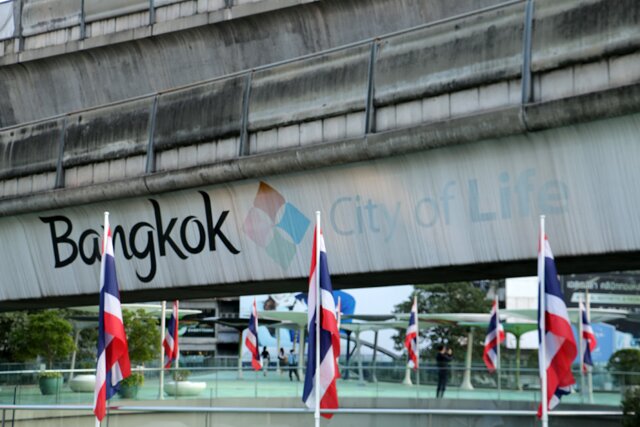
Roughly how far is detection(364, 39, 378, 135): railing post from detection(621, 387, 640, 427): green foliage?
564 centimetres

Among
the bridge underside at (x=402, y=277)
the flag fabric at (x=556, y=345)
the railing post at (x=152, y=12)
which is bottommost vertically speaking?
the flag fabric at (x=556, y=345)

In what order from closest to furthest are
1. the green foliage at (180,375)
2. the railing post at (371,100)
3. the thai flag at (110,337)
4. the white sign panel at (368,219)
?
the white sign panel at (368,219) → the railing post at (371,100) → the thai flag at (110,337) → the green foliage at (180,375)

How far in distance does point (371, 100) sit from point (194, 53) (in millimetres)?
8443

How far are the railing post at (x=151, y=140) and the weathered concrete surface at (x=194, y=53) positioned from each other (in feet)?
12.2

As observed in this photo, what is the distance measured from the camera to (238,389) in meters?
28.3

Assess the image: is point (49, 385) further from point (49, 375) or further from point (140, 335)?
point (140, 335)

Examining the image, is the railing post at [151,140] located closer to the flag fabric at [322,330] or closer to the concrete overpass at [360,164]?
the concrete overpass at [360,164]

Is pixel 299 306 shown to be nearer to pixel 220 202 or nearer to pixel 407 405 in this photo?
pixel 407 405

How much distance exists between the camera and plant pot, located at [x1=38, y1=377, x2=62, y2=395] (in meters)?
24.9

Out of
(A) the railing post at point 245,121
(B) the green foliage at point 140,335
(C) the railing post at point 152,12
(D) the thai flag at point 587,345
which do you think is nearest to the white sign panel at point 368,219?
(A) the railing post at point 245,121

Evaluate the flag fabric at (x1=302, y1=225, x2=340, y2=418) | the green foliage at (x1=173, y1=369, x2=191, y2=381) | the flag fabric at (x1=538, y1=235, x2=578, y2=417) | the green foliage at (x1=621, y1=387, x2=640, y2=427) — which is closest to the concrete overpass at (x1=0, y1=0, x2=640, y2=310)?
the flag fabric at (x1=538, y1=235, x2=578, y2=417)

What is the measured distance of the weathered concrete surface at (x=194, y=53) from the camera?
20281 millimetres

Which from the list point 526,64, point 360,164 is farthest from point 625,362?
point 526,64

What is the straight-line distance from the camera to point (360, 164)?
1552 cm
